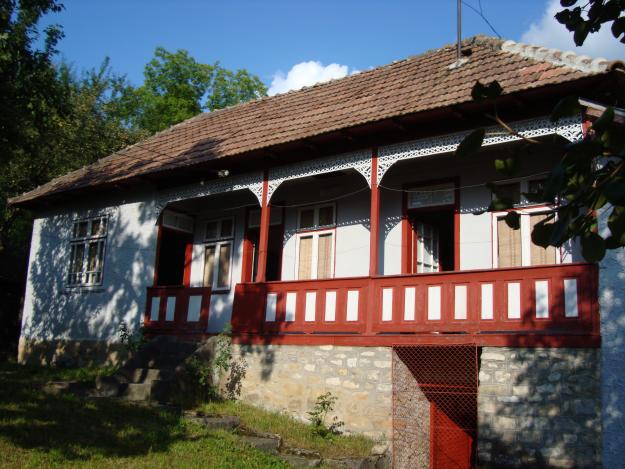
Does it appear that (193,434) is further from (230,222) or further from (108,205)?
(108,205)

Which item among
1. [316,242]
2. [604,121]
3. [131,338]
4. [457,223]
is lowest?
[131,338]

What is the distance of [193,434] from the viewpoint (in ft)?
33.0

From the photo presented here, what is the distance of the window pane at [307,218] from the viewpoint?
1460 cm

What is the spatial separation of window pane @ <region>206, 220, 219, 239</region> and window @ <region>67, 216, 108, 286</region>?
286cm

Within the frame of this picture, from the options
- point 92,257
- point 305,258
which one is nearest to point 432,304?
point 305,258

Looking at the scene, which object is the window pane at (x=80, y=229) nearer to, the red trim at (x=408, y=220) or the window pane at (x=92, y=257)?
the window pane at (x=92, y=257)

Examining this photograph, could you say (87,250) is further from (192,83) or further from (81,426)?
(192,83)

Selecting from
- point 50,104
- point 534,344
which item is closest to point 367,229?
point 534,344

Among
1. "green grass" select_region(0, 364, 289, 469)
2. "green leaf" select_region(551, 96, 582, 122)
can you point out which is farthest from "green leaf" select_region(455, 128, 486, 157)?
"green grass" select_region(0, 364, 289, 469)

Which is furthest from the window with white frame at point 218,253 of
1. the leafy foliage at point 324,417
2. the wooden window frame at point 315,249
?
the leafy foliage at point 324,417

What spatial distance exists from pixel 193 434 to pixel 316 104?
303 inches

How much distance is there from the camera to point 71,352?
1727cm

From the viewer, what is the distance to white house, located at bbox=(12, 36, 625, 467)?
30.8 ft

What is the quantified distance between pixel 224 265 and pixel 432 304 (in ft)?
21.4
